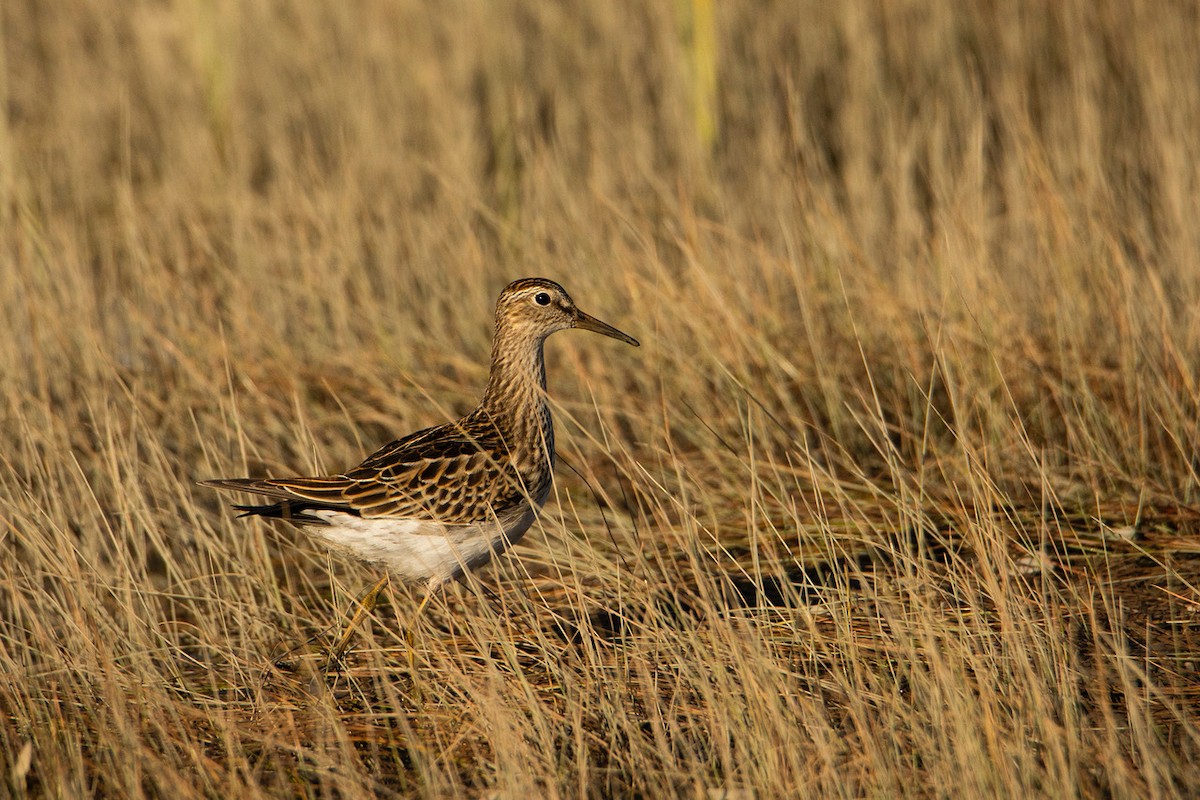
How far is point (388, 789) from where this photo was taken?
12.3ft

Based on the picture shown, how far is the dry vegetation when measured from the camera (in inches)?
156

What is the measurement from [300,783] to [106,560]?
2.15 m

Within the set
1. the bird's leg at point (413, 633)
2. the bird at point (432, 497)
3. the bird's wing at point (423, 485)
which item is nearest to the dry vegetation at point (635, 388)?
the bird's leg at point (413, 633)

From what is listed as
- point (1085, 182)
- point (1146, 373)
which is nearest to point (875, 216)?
point (1085, 182)

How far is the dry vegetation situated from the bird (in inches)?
7.6

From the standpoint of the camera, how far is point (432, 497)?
4.61 meters

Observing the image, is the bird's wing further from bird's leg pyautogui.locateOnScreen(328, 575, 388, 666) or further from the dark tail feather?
bird's leg pyautogui.locateOnScreen(328, 575, 388, 666)

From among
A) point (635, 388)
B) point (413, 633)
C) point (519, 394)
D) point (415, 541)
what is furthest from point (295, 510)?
point (635, 388)

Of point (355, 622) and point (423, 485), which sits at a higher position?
point (423, 485)

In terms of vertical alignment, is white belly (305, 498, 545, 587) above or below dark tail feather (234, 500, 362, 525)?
below

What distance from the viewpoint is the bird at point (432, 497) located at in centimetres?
458

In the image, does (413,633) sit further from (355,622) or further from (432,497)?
(432,497)

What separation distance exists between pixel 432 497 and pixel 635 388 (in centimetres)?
244

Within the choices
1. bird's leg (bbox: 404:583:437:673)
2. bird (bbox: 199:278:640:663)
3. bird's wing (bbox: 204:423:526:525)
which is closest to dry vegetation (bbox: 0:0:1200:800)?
bird's leg (bbox: 404:583:437:673)
